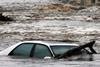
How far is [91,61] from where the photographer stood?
12078 mm

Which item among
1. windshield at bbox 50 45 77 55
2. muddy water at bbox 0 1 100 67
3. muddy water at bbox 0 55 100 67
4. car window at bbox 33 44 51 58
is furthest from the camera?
car window at bbox 33 44 51 58

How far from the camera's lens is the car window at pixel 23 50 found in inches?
570

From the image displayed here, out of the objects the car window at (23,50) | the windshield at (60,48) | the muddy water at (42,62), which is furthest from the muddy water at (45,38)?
the windshield at (60,48)

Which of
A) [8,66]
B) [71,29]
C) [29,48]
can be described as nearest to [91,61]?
[8,66]

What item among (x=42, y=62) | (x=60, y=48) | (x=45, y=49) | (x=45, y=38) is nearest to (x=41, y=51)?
(x=45, y=49)

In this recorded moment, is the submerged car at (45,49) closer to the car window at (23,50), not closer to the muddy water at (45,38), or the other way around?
the car window at (23,50)

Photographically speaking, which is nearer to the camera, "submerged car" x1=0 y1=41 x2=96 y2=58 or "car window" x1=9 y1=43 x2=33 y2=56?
"submerged car" x1=0 y1=41 x2=96 y2=58

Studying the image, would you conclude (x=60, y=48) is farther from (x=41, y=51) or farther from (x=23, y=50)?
(x=23, y=50)

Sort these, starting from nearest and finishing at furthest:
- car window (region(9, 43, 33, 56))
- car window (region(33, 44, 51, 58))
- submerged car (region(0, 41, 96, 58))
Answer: submerged car (region(0, 41, 96, 58))
car window (region(33, 44, 51, 58))
car window (region(9, 43, 33, 56))

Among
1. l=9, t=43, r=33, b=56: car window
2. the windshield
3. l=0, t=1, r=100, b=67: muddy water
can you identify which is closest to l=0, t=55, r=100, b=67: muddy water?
l=0, t=1, r=100, b=67: muddy water

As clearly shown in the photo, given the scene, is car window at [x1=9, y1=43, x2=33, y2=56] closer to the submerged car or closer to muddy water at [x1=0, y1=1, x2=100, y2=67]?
the submerged car

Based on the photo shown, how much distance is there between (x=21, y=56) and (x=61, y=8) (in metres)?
62.8

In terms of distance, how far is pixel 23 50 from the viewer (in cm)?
1462

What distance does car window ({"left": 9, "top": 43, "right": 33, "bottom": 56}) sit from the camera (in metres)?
14.5
